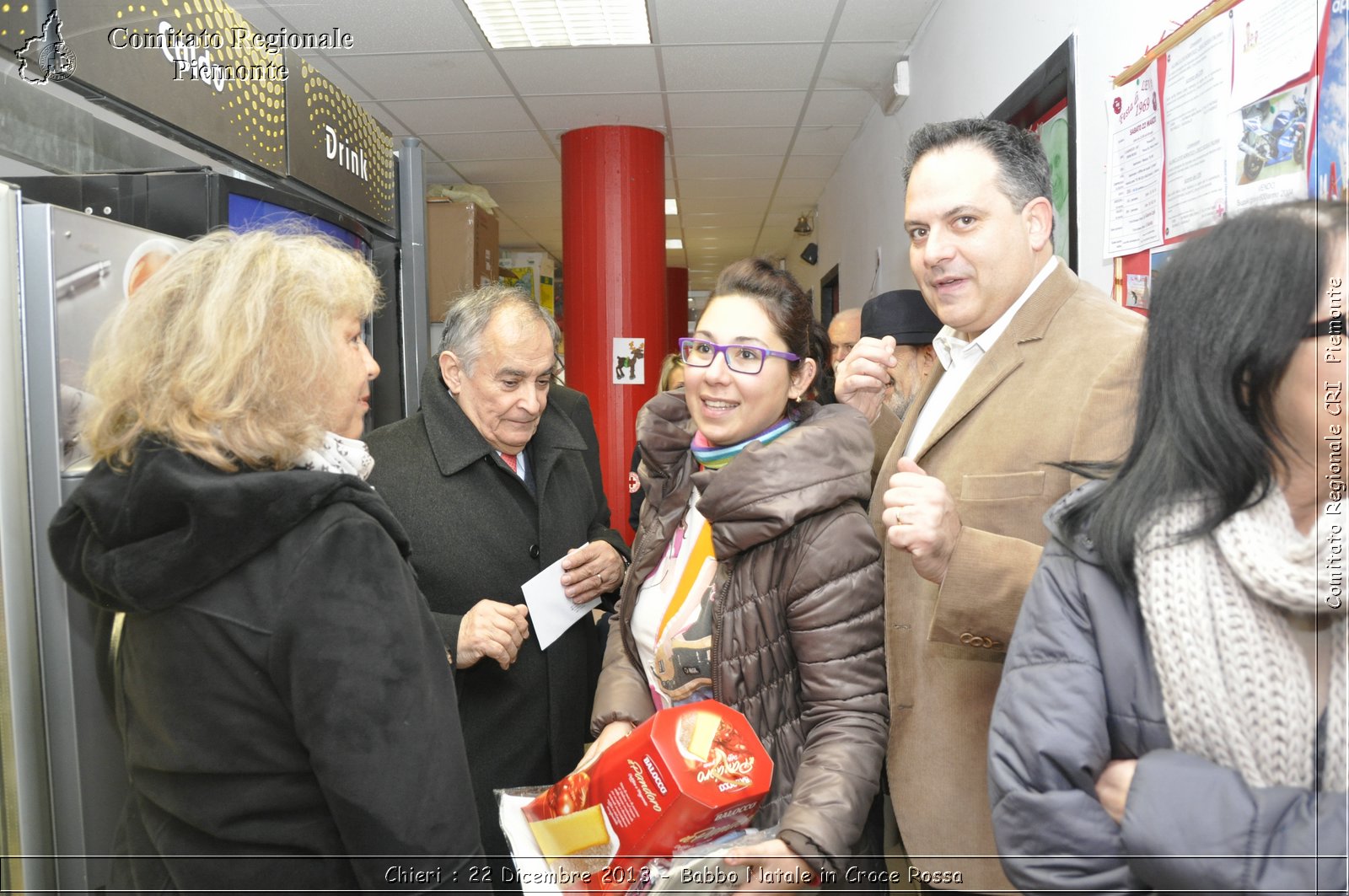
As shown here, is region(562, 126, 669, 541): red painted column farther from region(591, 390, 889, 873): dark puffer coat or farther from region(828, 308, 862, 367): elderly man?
region(591, 390, 889, 873): dark puffer coat

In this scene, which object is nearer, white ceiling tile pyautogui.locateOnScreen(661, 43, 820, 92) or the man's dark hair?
the man's dark hair

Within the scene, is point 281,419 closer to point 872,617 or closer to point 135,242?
point 135,242

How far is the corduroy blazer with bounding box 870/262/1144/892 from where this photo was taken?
120 centimetres

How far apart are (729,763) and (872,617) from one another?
1.16ft

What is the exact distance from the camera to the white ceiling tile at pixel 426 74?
14.4ft

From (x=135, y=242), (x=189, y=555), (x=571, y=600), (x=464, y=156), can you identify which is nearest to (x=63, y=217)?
(x=135, y=242)

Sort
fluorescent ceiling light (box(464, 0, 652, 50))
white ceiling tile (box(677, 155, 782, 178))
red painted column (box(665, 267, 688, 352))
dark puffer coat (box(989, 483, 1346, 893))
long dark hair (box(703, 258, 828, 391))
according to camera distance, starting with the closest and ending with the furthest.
Result: dark puffer coat (box(989, 483, 1346, 893))
long dark hair (box(703, 258, 828, 391))
fluorescent ceiling light (box(464, 0, 652, 50))
white ceiling tile (box(677, 155, 782, 178))
red painted column (box(665, 267, 688, 352))

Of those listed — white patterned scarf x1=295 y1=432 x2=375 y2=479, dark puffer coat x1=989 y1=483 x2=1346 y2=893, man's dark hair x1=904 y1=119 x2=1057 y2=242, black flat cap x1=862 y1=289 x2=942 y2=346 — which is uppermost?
man's dark hair x1=904 y1=119 x2=1057 y2=242

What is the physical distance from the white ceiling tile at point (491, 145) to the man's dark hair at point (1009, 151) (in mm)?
4702

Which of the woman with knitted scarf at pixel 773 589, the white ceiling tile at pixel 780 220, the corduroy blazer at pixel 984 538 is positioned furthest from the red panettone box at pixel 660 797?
the white ceiling tile at pixel 780 220

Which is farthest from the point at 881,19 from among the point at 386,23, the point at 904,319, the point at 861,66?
Result: the point at 386,23

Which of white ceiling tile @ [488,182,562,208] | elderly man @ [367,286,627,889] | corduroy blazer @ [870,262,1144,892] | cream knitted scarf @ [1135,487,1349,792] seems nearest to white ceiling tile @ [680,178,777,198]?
white ceiling tile @ [488,182,562,208]

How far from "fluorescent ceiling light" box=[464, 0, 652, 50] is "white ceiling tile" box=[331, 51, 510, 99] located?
0.98 feet

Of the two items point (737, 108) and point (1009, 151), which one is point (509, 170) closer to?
point (737, 108)
